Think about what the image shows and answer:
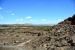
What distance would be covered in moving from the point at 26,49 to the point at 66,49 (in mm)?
8428

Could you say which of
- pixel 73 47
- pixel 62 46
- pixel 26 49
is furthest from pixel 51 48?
pixel 26 49

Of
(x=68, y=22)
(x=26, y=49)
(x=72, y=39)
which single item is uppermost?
(x=68, y=22)

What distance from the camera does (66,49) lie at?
72.9 feet

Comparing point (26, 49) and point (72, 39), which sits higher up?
point (72, 39)

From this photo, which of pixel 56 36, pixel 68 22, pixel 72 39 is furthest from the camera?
pixel 68 22

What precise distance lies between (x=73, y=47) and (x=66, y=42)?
202 cm

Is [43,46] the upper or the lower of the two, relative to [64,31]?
lower

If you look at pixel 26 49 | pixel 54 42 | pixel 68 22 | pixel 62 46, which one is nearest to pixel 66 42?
pixel 62 46

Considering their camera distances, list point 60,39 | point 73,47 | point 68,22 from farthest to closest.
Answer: point 68,22, point 60,39, point 73,47

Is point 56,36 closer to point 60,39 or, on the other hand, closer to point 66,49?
point 60,39

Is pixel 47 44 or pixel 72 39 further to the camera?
pixel 47 44

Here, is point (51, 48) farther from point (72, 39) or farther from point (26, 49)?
point (26, 49)

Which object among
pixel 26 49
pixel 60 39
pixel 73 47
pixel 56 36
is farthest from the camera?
pixel 26 49

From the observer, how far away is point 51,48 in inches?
953
